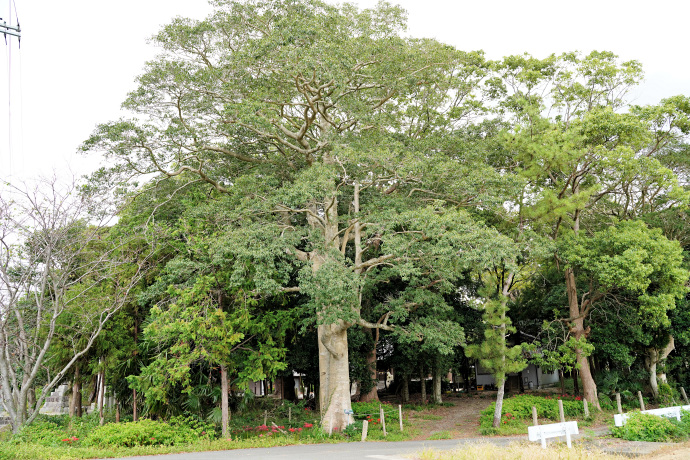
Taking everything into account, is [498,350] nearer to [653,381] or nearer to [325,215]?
[325,215]

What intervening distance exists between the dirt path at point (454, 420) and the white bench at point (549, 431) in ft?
19.8

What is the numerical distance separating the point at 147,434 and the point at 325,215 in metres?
8.22

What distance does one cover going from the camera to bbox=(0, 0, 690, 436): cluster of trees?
574 inches

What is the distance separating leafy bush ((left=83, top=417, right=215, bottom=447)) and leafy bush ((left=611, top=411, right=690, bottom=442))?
11.0 metres

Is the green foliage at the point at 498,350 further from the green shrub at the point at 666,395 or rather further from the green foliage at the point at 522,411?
the green shrub at the point at 666,395

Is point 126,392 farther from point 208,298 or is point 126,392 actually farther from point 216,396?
point 208,298

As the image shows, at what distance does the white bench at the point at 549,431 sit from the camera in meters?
10.2

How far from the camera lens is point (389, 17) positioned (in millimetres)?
17891

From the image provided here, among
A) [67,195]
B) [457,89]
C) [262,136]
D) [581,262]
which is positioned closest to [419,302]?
[581,262]

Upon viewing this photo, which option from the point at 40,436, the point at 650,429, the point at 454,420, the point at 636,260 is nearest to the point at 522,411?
the point at 454,420

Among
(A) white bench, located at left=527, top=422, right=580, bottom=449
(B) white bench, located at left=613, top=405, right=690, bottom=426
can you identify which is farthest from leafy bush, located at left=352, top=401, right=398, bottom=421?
(A) white bench, located at left=527, top=422, right=580, bottom=449

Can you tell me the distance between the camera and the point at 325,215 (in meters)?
16.8

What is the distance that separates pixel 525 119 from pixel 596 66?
4292 millimetres

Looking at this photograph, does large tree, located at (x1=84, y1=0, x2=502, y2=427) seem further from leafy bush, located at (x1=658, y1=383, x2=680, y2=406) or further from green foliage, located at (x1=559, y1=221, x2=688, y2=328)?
leafy bush, located at (x1=658, y1=383, x2=680, y2=406)
